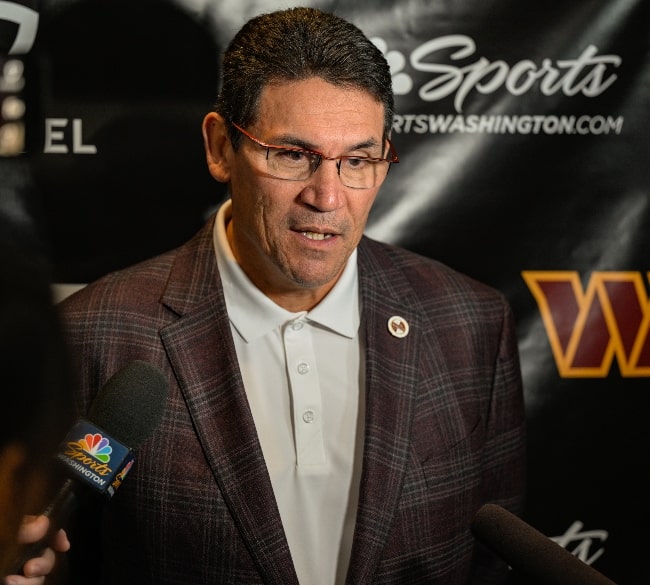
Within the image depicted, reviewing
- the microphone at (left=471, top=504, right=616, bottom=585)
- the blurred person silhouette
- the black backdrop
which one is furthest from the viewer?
the black backdrop

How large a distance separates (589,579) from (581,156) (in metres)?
1.38

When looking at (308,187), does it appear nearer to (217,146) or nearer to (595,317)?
(217,146)

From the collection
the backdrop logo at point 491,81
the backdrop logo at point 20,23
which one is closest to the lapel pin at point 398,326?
the backdrop logo at point 491,81

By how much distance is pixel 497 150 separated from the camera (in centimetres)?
231

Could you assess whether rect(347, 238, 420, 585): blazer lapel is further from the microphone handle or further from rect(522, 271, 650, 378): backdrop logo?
the microphone handle

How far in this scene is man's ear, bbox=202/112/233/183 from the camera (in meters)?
1.93

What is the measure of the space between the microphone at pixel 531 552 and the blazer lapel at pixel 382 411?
1.52 ft

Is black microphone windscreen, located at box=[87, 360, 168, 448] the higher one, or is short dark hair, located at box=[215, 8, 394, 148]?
short dark hair, located at box=[215, 8, 394, 148]

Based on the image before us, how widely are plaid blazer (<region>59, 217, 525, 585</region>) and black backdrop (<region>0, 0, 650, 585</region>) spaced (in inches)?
11.4

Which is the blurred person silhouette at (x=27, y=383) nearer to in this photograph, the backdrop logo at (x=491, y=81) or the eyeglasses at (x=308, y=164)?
the eyeglasses at (x=308, y=164)

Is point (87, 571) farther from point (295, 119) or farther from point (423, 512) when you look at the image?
point (295, 119)

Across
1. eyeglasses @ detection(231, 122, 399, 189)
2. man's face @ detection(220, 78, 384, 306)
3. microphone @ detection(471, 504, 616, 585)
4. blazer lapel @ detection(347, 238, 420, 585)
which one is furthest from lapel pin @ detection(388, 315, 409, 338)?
microphone @ detection(471, 504, 616, 585)

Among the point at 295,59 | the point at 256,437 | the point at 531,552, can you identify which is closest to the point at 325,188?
the point at 295,59

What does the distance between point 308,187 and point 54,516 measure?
2.59 feet
